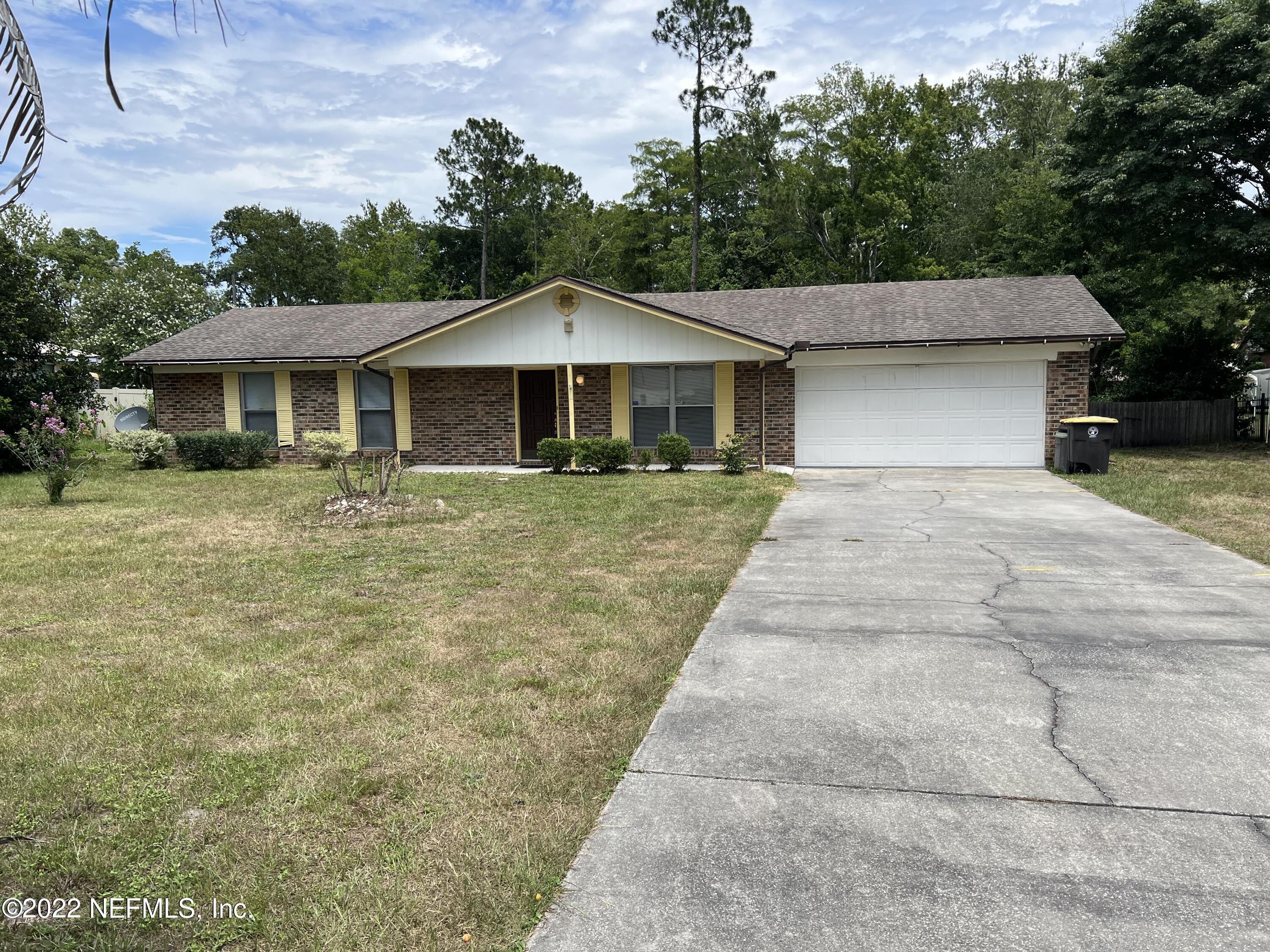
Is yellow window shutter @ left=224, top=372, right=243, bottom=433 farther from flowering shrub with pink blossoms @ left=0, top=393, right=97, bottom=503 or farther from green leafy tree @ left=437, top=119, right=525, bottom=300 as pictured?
green leafy tree @ left=437, top=119, right=525, bottom=300

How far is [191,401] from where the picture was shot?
18.8m

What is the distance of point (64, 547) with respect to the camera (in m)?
8.52

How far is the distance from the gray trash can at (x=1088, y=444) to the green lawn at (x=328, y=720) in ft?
29.1

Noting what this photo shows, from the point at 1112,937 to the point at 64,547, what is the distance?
390 inches

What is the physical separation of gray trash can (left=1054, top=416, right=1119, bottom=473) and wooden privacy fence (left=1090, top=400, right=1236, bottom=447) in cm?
836

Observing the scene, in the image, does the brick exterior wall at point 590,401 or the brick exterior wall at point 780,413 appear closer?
the brick exterior wall at point 780,413

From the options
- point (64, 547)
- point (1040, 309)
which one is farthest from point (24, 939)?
point (1040, 309)

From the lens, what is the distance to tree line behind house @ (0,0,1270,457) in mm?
18031

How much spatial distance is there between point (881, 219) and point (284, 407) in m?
26.2

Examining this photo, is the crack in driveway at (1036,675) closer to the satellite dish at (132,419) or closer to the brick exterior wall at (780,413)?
the brick exterior wall at (780,413)

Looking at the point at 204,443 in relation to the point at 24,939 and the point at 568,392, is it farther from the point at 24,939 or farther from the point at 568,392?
the point at 24,939

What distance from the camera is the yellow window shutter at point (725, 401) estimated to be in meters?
16.5

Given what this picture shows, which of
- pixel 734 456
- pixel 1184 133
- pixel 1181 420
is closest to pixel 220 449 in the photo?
pixel 734 456

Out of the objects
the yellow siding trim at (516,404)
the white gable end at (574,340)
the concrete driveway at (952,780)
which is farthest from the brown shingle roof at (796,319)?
the concrete driveway at (952,780)
